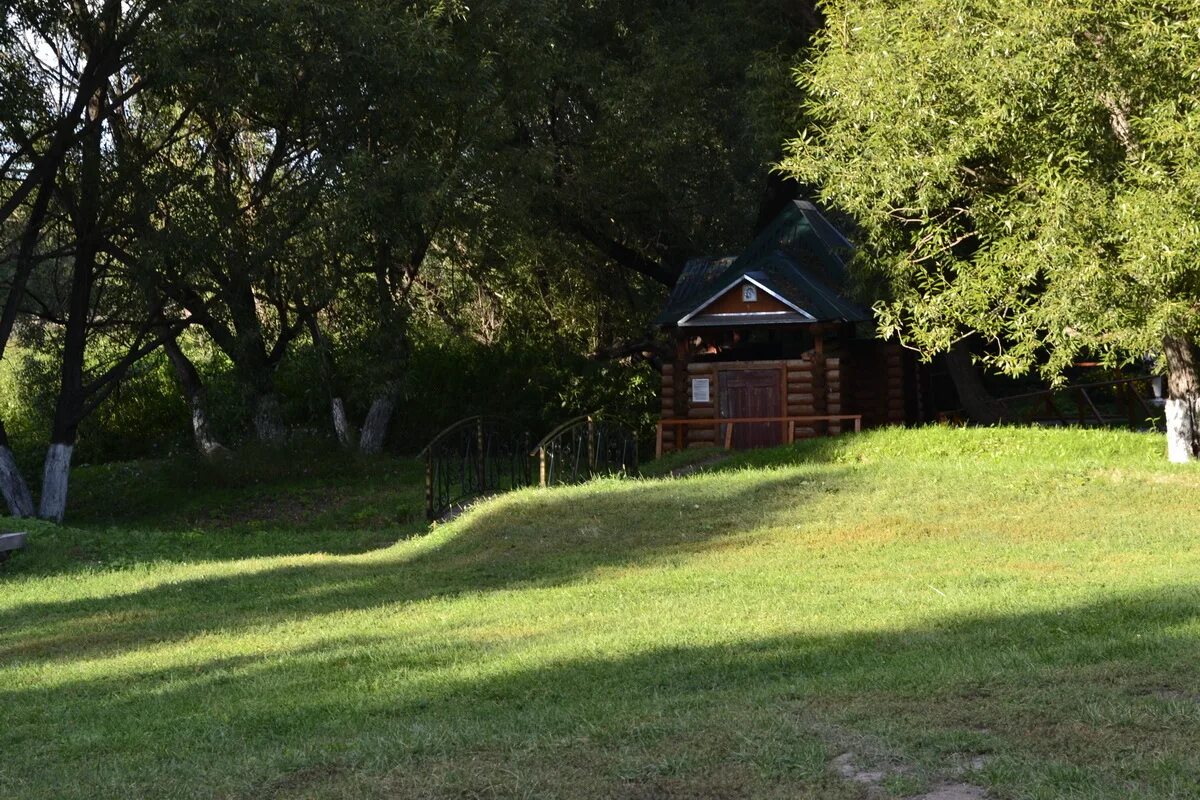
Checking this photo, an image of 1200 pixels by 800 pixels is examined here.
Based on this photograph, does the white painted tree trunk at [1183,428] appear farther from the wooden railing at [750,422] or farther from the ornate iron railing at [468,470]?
the ornate iron railing at [468,470]

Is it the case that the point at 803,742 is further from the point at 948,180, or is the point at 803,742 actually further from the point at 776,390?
the point at 776,390

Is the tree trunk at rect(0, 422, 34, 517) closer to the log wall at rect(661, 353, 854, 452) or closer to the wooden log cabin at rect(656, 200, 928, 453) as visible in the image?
the wooden log cabin at rect(656, 200, 928, 453)

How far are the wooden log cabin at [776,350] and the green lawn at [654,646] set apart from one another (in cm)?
776

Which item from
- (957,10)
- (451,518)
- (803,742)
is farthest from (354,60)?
(803,742)

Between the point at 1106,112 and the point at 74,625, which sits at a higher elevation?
the point at 1106,112

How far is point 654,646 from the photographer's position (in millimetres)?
10109

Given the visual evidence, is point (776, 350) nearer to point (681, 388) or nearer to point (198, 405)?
point (681, 388)

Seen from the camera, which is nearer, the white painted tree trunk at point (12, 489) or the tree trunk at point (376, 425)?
the white painted tree trunk at point (12, 489)

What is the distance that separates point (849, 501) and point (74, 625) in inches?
400

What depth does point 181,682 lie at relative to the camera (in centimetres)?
998

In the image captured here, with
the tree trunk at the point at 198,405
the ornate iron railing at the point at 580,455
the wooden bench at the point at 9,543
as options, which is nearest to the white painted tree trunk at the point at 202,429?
the tree trunk at the point at 198,405

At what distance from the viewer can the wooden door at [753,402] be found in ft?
98.3

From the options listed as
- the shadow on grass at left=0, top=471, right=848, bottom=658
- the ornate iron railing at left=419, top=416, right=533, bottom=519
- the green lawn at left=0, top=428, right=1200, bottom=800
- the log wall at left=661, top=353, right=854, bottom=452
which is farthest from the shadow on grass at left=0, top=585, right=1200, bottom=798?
the log wall at left=661, top=353, right=854, bottom=452

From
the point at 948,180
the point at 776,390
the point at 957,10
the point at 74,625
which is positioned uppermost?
Result: the point at 957,10
